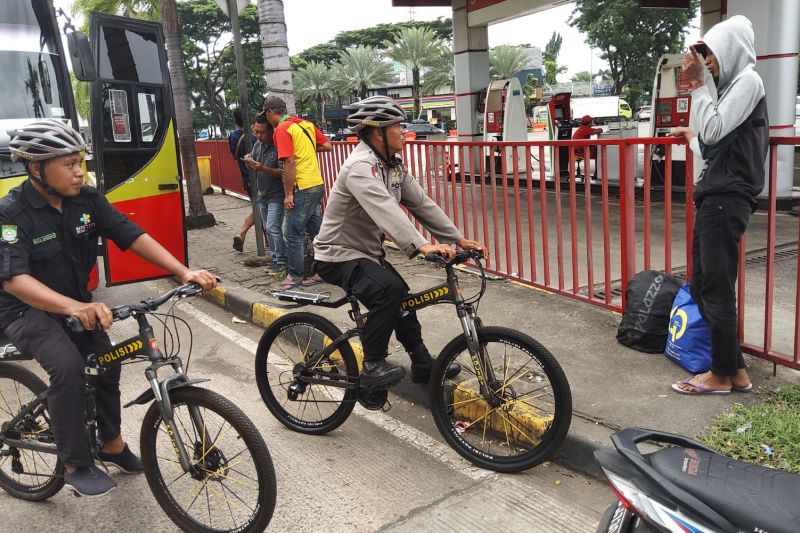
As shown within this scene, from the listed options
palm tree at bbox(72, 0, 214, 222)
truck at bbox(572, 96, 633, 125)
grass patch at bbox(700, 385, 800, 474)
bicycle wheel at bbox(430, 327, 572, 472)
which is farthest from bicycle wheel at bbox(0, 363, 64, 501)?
truck at bbox(572, 96, 633, 125)

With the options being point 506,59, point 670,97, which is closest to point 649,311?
point 670,97

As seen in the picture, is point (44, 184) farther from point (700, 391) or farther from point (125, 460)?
point (700, 391)

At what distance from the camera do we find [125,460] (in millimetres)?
3486

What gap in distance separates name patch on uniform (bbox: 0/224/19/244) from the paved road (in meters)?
1.38

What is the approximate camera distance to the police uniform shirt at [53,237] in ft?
9.40

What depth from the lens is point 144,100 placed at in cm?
722

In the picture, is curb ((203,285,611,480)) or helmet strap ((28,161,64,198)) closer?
helmet strap ((28,161,64,198))

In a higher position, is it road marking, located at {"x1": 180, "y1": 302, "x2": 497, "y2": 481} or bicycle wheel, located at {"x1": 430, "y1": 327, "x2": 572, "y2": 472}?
bicycle wheel, located at {"x1": 430, "y1": 327, "x2": 572, "y2": 472}

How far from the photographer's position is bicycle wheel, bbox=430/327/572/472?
130 inches

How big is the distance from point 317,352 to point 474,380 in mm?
933

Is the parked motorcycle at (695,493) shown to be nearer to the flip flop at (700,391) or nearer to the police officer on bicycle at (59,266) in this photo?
the police officer on bicycle at (59,266)

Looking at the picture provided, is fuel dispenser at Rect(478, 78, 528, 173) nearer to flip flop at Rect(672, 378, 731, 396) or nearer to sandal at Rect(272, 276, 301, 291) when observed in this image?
sandal at Rect(272, 276, 301, 291)

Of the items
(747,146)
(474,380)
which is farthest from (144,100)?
(747,146)

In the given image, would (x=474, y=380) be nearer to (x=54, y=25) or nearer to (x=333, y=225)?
(x=333, y=225)
